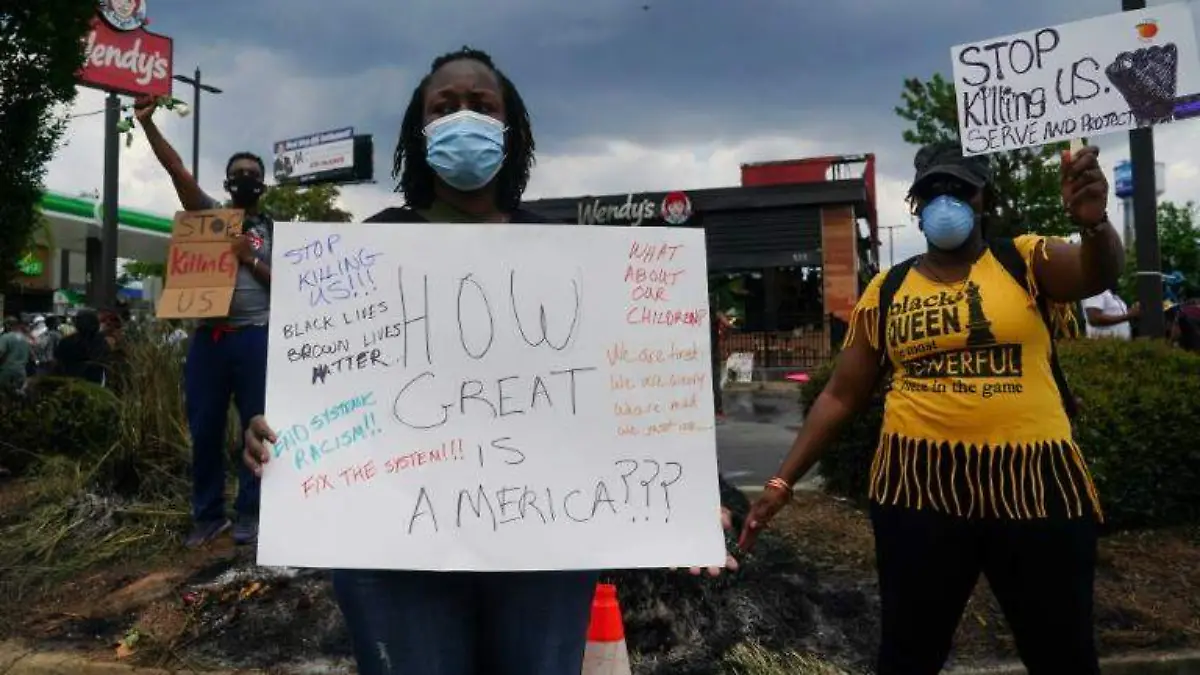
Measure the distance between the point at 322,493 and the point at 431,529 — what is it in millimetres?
234

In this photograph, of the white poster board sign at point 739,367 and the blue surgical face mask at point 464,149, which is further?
the white poster board sign at point 739,367

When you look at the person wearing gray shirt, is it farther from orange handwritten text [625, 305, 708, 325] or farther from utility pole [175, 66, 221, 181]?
utility pole [175, 66, 221, 181]

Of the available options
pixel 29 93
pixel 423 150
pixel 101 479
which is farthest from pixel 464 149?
pixel 29 93

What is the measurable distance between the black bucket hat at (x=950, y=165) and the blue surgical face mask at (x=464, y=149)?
140 cm

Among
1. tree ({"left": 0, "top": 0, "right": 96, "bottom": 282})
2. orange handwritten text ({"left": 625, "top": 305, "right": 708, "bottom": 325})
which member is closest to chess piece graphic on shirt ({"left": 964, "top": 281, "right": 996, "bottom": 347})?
orange handwritten text ({"left": 625, "top": 305, "right": 708, "bottom": 325})

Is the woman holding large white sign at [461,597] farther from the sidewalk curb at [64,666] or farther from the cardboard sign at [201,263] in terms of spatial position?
the cardboard sign at [201,263]

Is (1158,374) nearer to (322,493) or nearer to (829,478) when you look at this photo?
(829,478)

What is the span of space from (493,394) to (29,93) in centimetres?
508

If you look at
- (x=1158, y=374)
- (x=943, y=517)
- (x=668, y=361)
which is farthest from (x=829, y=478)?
(x=668, y=361)

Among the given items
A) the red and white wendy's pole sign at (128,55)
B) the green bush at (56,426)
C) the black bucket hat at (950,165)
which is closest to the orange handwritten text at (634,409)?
the black bucket hat at (950,165)

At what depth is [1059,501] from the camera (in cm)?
236

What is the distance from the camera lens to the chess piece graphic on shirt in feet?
8.09

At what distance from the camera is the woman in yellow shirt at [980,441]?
2361mm

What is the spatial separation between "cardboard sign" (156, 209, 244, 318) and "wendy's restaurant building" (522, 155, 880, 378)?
20.3m
